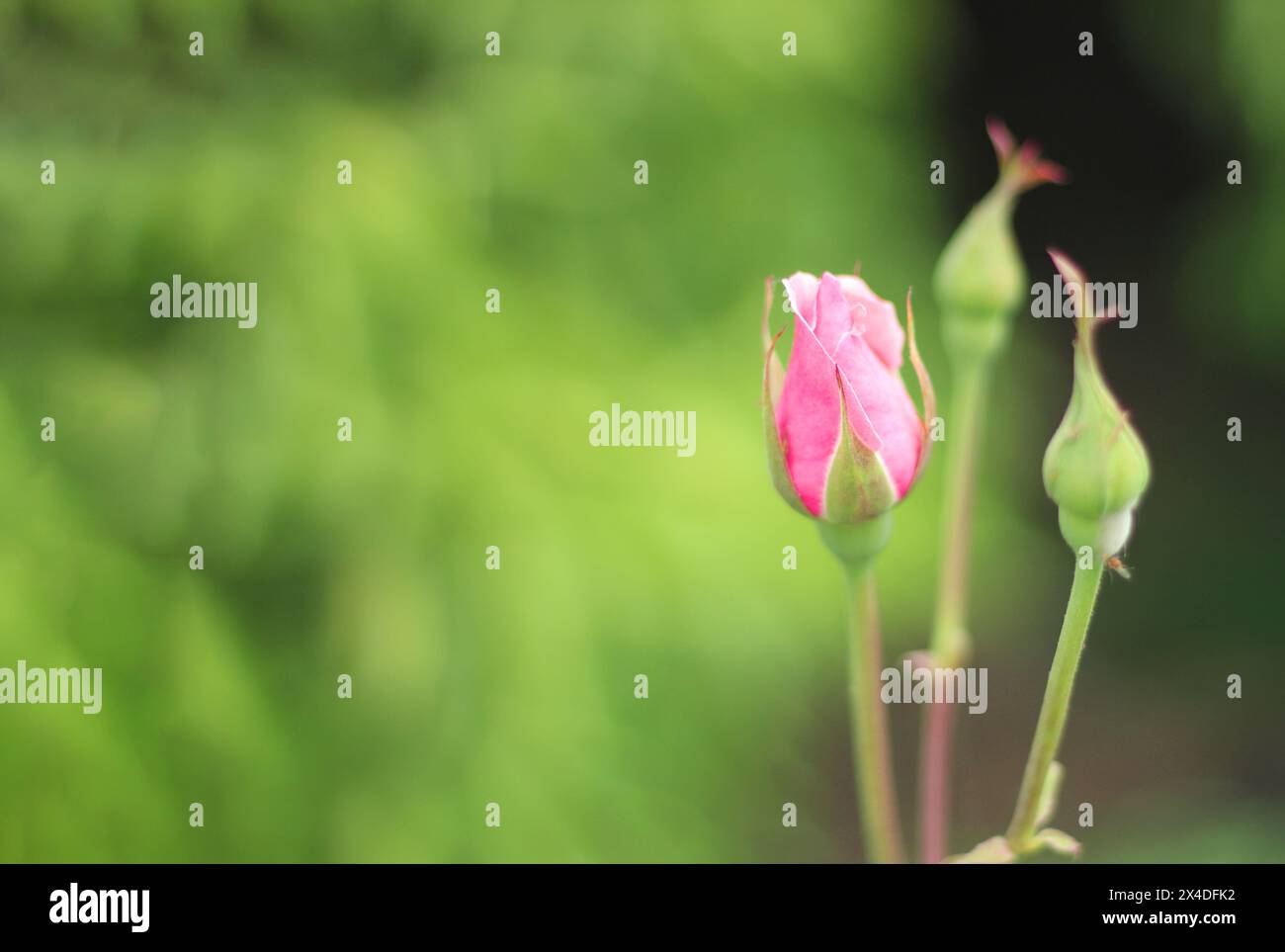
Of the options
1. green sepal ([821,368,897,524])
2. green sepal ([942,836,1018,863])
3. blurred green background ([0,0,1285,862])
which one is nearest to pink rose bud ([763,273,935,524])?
green sepal ([821,368,897,524])

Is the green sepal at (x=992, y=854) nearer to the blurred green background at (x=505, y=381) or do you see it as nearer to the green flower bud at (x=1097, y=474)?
the green flower bud at (x=1097, y=474)

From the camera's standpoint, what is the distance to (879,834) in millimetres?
441

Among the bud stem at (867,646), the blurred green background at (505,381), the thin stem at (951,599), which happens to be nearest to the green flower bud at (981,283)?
the thin stem at (951,599)

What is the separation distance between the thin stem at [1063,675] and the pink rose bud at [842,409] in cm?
6

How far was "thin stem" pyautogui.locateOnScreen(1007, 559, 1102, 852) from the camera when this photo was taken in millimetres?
370

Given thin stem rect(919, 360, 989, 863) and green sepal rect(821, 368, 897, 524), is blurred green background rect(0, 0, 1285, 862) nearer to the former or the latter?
thin stem rect(919, 360, 989, 863)

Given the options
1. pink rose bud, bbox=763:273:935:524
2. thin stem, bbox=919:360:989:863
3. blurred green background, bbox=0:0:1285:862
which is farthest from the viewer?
blurred green background, bbox=0:0:1285:862

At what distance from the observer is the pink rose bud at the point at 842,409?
Result: 0.37 meters

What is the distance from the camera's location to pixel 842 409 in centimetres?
38

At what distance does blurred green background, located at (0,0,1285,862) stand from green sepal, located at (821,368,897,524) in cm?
64

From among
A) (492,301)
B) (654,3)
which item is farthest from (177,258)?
(654,3)

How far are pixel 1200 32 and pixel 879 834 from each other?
117 cm

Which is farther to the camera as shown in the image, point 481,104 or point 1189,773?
point 1189,773

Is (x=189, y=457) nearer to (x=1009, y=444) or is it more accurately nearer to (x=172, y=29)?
(x=172, y=29)
